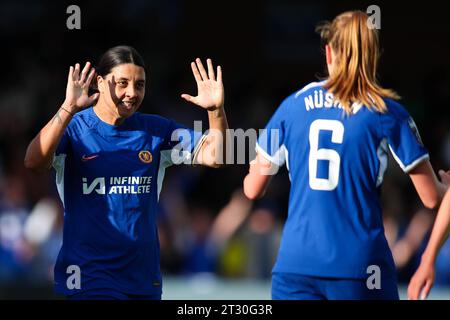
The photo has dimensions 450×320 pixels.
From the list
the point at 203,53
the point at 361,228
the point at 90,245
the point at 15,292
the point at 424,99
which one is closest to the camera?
the point at 361,228

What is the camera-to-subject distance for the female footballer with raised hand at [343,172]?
5305 mm

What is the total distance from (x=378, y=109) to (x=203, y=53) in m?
11.5

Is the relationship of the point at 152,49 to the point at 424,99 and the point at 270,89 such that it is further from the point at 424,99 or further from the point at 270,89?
the point at 424,99

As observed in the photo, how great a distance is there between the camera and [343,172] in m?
5.31

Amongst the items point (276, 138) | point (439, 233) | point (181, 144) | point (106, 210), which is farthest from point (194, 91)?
point (439, 233)

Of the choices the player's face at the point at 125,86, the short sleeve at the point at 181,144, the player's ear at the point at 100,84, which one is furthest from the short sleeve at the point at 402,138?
the player's ear at the point at 100,84

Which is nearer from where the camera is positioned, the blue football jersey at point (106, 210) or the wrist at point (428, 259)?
the wrist at point (428, 259)

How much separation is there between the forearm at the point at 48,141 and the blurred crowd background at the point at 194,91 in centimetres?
556

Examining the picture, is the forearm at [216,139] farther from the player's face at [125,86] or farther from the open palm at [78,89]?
the open palm at [78,89]

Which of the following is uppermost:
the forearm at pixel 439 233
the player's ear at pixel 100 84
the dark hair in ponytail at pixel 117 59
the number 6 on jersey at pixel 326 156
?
the dark hair in ponytail at pixel 117 59

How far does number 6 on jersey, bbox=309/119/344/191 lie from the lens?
209 inches

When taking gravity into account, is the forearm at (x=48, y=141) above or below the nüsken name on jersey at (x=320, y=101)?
below

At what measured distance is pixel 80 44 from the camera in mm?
15578

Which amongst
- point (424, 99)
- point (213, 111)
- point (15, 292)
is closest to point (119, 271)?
point (213, 111)
